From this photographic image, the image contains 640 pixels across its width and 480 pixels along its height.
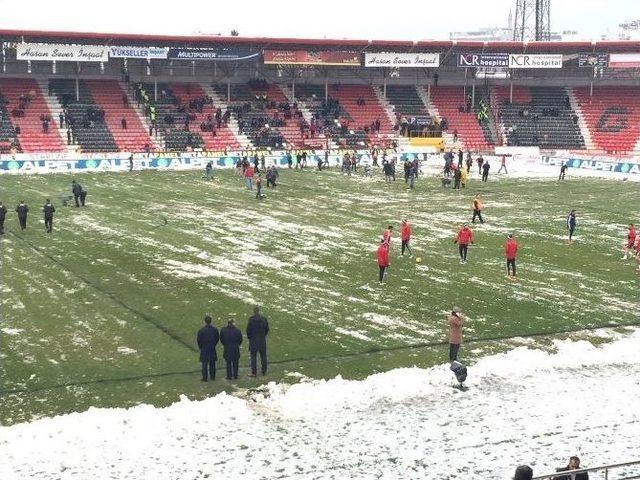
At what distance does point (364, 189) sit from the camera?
4394 centimetres

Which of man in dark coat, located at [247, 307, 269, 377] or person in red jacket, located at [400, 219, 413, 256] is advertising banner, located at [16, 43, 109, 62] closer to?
person in red jacket, located at [400, 219, 413, 256]

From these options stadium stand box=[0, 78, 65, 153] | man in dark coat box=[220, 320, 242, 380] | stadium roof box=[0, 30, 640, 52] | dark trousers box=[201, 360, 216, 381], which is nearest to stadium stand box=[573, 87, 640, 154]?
stadium roof box=[0, 30, 640, 52]

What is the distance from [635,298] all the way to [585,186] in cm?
2530

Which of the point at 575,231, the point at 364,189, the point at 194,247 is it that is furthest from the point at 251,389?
the point at 364,189

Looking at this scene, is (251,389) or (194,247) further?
(194,247)

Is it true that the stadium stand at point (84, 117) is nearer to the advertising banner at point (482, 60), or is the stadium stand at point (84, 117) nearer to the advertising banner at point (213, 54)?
the advertising banner at point (213, 54)

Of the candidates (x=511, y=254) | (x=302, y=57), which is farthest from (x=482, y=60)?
(x=511, y=254)

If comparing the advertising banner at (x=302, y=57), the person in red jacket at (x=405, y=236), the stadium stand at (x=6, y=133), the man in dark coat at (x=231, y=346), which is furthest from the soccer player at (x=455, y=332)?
the advertising banner at (x=302, y=57)

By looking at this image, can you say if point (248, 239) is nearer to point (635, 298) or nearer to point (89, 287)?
point (89, 287)

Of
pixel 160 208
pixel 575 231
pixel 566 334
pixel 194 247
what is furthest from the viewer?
pixel 160 208

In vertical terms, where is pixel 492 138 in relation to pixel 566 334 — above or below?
above

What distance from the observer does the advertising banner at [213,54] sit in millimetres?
62656

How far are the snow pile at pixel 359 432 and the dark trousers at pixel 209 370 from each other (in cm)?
100

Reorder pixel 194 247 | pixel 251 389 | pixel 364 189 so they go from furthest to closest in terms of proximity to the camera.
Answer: pixel 364 189 < pixel 194 247 < pixel 251 389
